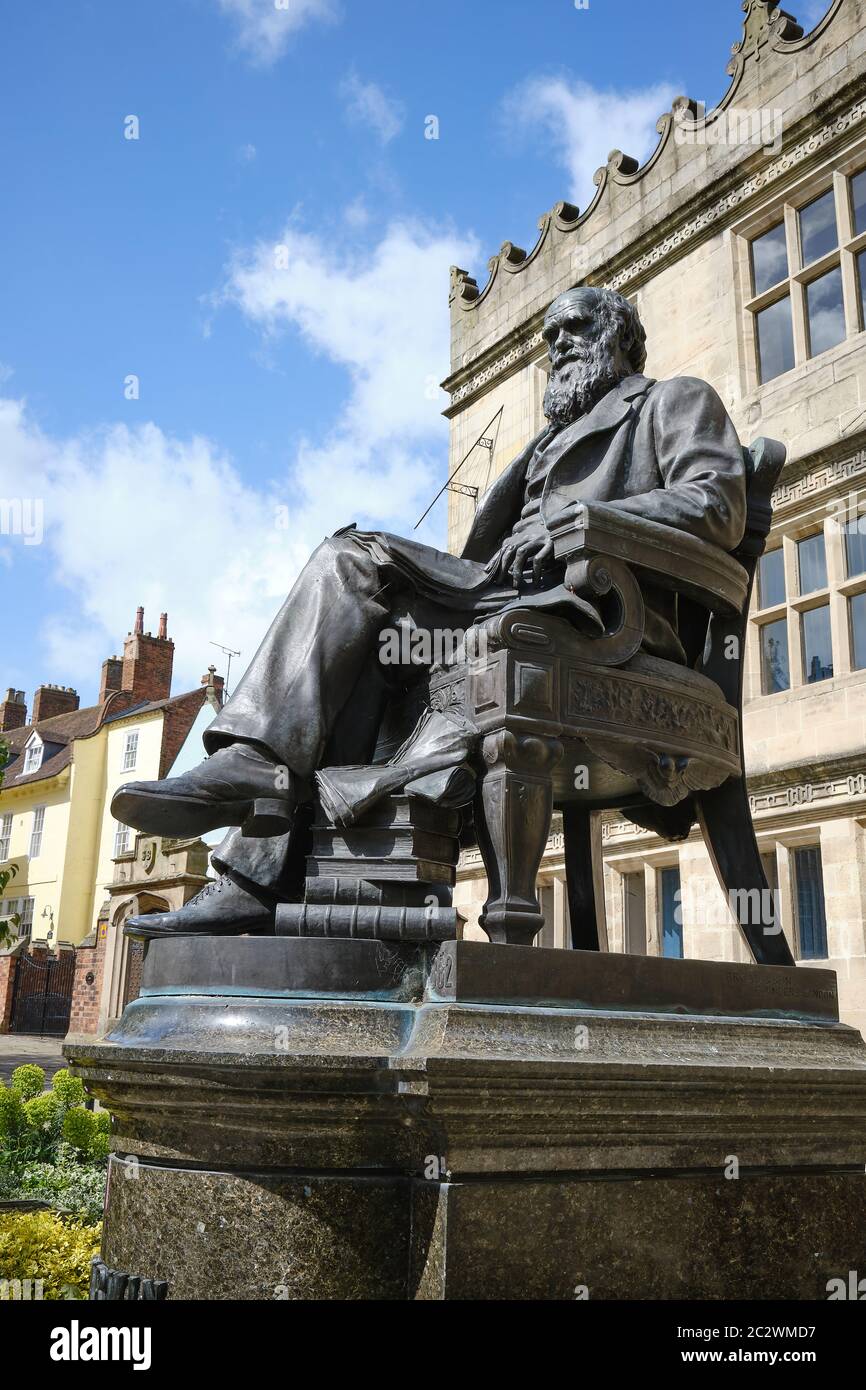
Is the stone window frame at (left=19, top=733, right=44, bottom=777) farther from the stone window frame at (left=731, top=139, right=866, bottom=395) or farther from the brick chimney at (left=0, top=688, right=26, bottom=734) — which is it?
the stone window frame at (left=731, top=139, right=866, bottom=395)

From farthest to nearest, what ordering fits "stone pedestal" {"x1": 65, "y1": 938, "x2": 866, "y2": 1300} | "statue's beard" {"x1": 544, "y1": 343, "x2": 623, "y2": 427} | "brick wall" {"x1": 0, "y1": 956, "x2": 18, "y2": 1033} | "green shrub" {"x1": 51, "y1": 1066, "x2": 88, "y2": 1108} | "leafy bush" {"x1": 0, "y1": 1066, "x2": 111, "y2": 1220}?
"brick wall" {"x1": 0, "y1": 956, "x2": 18, "y2": 1033}, "green shrub" {"x1": 51, "y1": 1066, "x2": 88, "y2": 1108}, "leafy bush" {"x1": 0, "y1": 1066, "x2": 111, "y2": 1220}, "statue's beard" {"x1": 544, "y1": 343, "x2": 623, "y2": 427}, "stone pedestal" {"x1": 65, "y1": 938, "x2": 866, "y2": 1300}

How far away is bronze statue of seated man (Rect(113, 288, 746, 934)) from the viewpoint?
2979 mm

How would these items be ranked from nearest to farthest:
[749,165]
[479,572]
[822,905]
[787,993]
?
1. [787,993]
2. [479,572]
3. [822,905]
4. [749,165]

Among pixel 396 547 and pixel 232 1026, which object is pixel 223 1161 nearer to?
pixel 232 1026

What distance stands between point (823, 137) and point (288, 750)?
11.8 meters

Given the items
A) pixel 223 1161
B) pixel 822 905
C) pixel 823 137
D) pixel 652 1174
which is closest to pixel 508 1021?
pixel 652 1174

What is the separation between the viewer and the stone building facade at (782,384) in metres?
10.9

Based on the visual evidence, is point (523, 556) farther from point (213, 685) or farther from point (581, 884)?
point (213, 685)

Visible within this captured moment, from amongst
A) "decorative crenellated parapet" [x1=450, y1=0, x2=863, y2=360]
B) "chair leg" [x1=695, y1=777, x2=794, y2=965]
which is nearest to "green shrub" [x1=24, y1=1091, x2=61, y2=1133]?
"chair leg" [x1=695, y1=777, x2=794, y2=965]

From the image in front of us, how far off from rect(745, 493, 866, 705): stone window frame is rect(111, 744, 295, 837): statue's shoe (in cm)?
893

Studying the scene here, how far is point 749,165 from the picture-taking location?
42.4ft

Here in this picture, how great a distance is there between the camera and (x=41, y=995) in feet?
102

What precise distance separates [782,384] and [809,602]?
2419 millimetres

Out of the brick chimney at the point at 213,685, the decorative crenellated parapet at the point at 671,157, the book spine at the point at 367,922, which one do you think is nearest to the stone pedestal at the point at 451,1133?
the book spine at the point at 367,922
